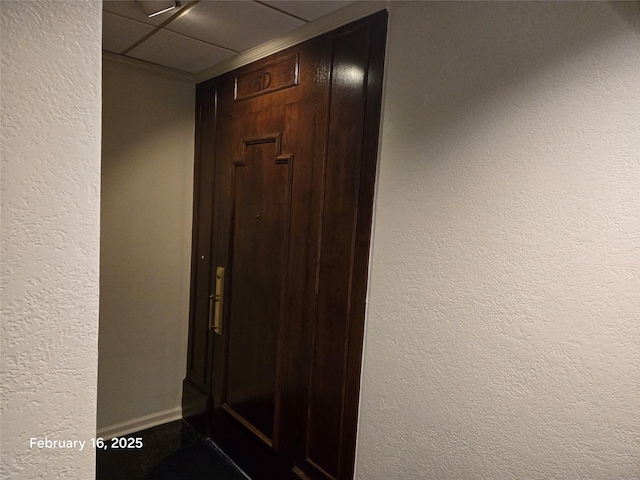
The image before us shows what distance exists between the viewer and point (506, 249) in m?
1.17

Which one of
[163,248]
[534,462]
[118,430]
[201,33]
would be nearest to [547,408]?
[534,462]

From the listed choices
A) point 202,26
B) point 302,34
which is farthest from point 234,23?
point 302,34

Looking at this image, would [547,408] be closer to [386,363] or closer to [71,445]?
[386,363]

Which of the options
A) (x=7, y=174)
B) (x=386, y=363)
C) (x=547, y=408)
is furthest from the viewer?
(x=386, y=363)

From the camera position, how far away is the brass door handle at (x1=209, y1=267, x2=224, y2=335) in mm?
2332

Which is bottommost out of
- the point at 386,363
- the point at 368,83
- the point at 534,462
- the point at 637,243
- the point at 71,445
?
the point at 534,462

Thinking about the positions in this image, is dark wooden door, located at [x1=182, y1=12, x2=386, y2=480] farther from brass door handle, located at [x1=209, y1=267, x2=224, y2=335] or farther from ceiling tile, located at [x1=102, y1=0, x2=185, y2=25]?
ceiling tile, located at [x1=102, y1=0, x2=185, y2=25]

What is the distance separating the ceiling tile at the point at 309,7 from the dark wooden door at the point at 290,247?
0.09 meters

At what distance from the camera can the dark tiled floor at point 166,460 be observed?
2184mm

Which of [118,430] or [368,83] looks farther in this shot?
[118,430]

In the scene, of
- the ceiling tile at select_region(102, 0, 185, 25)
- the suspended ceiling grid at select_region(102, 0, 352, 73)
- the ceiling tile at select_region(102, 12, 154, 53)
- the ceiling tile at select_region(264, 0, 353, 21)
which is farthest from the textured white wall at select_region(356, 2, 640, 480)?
the ceiling tile at select_region(102, 12, 154, 53)

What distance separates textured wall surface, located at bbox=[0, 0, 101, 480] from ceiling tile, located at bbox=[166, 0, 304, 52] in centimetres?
119

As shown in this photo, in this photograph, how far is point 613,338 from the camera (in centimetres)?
99

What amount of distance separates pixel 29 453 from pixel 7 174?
1.23ft
